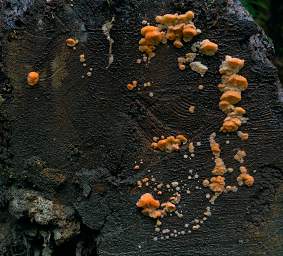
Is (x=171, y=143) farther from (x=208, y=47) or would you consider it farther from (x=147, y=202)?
(x=208, y=47)

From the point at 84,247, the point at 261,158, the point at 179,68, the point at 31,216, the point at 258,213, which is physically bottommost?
the point at 84,247

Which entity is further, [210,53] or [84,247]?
[84,247]

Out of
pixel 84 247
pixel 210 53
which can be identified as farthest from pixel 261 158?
pixel 84 247

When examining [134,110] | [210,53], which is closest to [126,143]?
[134,110]

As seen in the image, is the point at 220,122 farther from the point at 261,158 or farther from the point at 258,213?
the point at 258,213

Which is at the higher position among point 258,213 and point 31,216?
point 258,213
